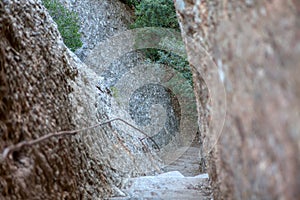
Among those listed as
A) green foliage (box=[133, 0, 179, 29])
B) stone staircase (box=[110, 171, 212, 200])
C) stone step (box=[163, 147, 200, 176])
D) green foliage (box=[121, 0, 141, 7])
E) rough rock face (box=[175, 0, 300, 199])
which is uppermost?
green foliage (box=[121, 0, 141, 7])

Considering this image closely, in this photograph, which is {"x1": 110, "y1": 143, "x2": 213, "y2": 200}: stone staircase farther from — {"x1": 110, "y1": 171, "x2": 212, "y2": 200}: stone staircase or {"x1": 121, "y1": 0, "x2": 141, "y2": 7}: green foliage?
{"x1": 121, "y1": 0, "x2": 141, "y2": 7}: green foliage

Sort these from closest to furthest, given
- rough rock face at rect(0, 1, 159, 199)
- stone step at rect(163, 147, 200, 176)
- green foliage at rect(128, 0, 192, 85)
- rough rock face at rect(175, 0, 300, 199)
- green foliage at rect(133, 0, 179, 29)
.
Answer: rough rock face at rect(175, 0, 300, 199)
rough rock face at rect(0, 1, 159, 199)
stone step at rect(163, 147, 200, 176)
green foliage at rect(128, 0, 192, 85)
green foliage at rect(133, 0, 179, 29)

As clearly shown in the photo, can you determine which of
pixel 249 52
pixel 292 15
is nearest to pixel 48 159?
pixel 249 52

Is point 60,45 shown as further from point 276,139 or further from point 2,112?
point 276,139

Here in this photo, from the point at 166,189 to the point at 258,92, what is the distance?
2420mm

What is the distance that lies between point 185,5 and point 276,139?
1305 mm

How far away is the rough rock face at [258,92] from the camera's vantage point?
0.86 meters

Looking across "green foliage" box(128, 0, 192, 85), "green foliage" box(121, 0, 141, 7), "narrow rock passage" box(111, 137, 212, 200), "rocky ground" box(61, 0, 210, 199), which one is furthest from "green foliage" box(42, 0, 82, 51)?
"narrow rock passage" box(111, 137, 212, 200)

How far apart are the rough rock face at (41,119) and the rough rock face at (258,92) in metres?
1.10

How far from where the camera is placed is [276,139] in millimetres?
920

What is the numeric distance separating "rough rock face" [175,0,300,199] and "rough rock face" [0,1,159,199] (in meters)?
1.10

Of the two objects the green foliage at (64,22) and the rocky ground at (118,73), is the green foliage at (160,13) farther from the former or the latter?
the green foliage at (64,22)

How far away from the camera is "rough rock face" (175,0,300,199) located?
855 millimetres

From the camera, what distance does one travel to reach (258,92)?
1054 mm
